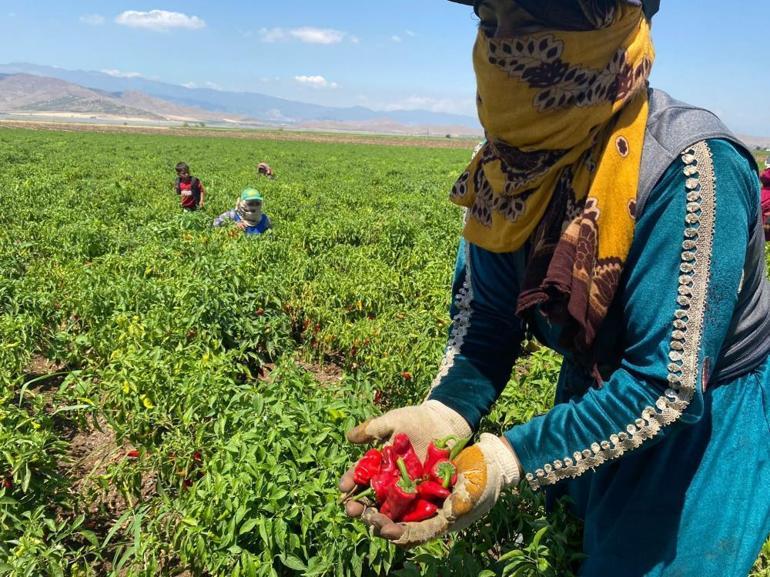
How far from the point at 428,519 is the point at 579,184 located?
80cm

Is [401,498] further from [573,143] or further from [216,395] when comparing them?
[216,395]

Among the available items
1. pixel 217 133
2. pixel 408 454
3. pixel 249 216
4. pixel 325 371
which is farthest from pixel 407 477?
pixel 217 133

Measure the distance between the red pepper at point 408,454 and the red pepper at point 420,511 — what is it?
0.06 meters

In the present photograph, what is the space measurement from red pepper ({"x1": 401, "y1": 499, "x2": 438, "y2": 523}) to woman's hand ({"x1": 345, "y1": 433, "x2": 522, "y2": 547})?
0.02 meters

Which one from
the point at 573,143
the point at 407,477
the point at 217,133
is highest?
the point at 217,133

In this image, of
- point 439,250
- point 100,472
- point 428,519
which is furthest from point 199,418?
point 439,250

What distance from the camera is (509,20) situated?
1.17m

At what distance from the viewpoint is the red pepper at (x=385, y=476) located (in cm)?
134

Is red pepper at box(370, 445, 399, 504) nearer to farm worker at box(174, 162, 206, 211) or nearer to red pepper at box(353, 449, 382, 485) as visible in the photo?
red pepper at box(353, 449, 382, 485)

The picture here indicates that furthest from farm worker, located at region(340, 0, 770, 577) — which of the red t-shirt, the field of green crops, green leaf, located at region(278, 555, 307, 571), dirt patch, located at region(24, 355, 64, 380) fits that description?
the red t-shirt

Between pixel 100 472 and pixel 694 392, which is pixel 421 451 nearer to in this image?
pixel 694 392

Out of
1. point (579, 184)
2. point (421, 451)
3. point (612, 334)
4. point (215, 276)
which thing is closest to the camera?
point (579, 184)

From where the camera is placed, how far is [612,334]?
129 centimetres

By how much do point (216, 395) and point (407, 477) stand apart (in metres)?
1.72
